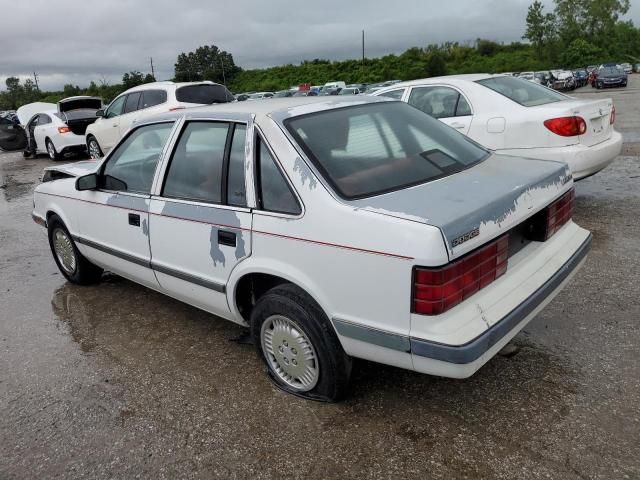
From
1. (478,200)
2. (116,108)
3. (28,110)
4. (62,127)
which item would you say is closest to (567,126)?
(478,200)

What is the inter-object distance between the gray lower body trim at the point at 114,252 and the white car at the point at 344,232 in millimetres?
27

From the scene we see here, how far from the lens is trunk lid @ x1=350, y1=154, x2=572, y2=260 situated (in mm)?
2301

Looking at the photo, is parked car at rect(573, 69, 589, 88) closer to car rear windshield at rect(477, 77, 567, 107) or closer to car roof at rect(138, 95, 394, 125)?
car rear windshield at rect(477, 77, 567, 107)

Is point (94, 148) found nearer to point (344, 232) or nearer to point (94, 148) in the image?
point (94, 148)

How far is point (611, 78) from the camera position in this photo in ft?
113

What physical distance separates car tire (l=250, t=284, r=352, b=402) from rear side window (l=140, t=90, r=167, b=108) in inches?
364

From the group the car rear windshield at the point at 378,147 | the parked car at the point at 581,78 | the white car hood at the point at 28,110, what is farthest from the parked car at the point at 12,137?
the parked car at the point at 581,78

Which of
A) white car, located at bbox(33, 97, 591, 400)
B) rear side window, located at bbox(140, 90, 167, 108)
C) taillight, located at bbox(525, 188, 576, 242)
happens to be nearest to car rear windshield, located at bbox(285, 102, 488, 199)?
white car, located at bbox(33, 97, 591, 400)

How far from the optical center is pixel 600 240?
5141 millimetres

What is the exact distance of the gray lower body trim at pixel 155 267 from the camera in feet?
10.6

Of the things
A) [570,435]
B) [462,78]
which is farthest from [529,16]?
[570,435]

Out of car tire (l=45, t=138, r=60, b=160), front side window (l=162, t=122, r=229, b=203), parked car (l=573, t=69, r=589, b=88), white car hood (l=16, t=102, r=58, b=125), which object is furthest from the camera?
parked car (l=573, t=69, r=589, b=88)

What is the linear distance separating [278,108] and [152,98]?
9.20 meters

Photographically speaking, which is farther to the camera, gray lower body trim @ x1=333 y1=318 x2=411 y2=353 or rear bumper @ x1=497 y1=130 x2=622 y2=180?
rear bumper @ x1=497 y1=130 x2=622 y2=180
